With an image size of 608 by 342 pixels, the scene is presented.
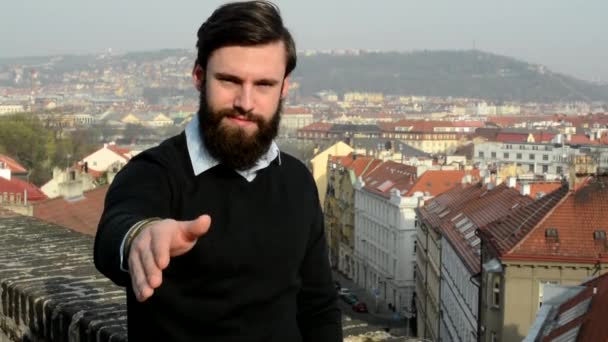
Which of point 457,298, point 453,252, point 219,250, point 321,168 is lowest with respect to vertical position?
point 321,168

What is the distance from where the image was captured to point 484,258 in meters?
25.0

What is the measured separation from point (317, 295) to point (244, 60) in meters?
0.87

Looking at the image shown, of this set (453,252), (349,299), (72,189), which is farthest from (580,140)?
(72,189)

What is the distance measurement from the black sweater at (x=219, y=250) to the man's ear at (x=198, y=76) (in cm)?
15

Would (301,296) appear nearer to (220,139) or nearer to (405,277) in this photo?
(220,139)

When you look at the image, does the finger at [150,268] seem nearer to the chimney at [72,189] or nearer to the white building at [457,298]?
the chimney at [72,189]

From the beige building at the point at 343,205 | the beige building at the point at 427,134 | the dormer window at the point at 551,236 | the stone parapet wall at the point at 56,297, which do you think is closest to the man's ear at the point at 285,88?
the stone parapet wall at the point at 56,297

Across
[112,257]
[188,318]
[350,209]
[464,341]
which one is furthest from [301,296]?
[350,209]

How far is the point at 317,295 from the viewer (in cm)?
318

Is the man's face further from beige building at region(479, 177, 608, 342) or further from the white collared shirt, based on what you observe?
beige building at region(479, 177, 608, 342)

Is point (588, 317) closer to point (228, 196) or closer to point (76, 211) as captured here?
point (76, 211)

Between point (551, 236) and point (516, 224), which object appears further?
point (516, 224)

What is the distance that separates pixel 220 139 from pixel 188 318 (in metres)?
0.48

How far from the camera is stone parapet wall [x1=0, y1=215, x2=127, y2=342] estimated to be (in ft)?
13.8
